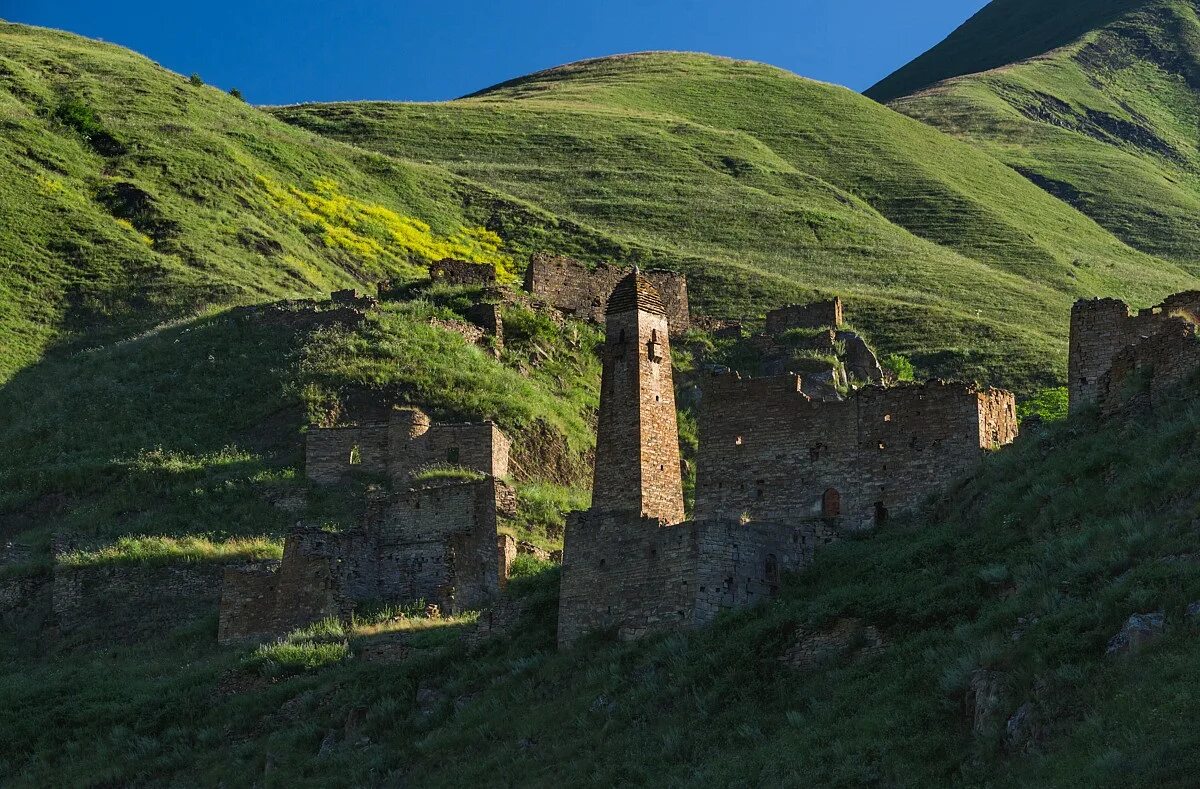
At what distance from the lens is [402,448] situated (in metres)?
47.5

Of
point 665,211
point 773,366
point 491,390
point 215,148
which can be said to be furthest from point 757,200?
point 491,390

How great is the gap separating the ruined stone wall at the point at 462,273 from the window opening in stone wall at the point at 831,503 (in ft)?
98.4

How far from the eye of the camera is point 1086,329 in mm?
35844

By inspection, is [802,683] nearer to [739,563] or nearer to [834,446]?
[739,563]

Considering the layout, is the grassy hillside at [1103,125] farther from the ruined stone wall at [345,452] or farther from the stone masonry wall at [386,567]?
the stone masonry wall at [386,567]

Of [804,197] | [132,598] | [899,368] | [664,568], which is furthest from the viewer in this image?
[804,197]

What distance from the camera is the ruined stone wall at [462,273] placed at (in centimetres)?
6519

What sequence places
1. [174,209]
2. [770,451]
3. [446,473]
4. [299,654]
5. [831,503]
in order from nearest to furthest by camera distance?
[831,503]
[770,451]
[299,654]
[446,473]
[174,209]

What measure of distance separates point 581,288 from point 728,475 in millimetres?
28368

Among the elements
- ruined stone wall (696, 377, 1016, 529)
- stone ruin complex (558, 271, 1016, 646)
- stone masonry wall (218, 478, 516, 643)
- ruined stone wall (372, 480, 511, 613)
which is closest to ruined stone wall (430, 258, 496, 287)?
stone masonry wall (218, 478, 516, 643)

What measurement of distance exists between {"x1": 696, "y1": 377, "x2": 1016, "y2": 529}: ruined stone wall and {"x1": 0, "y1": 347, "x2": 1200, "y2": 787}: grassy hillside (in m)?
2.28

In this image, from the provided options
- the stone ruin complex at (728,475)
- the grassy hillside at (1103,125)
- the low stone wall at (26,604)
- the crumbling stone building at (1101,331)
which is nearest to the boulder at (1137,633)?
the stone ruin complex at (728,475)

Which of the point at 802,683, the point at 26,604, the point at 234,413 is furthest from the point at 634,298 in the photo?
the point at 234,413

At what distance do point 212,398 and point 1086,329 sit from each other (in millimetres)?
27196
